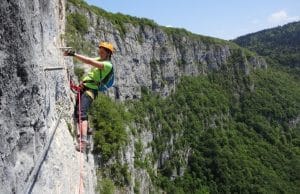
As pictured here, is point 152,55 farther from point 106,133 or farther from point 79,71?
point 79,71

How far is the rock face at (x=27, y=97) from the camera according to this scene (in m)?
6.19

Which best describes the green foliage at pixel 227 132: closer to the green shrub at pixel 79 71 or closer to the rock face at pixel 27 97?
the green shrub at pixel 79 71

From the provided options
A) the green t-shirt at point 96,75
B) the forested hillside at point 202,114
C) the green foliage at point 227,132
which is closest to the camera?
the green t-shirt at point 96,75

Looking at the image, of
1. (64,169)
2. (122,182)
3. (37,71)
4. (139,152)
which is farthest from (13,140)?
(139,152)

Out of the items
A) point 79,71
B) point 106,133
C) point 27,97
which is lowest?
point 106,133

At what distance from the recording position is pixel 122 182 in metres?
43.4

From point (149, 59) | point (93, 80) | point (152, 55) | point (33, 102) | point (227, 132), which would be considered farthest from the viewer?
point (227, 132)

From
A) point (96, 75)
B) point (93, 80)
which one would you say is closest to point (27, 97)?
point (96, 75)

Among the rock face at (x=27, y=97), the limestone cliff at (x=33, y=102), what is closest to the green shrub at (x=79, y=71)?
the limestone cliff at (x=33, y=102)

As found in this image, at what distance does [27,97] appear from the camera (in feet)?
23.6

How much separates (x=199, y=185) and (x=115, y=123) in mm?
68666

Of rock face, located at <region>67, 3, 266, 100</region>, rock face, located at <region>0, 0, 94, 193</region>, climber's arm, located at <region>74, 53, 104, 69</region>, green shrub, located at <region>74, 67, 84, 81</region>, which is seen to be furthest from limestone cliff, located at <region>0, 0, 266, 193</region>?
rock face, located at <region>67, 3, 266, 100</region>

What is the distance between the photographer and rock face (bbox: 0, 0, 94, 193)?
6191 millimetres

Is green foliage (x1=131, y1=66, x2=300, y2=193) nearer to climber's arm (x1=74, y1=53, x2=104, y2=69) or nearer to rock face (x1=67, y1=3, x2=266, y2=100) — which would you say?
rock face (x1=67, y1=3, x2=266, y2=100)
